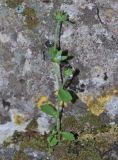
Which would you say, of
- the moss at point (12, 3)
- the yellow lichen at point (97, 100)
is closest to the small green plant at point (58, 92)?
the yellow lichen at point (97, 100)

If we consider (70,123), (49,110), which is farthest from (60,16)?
(70,123)

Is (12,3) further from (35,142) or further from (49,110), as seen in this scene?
(35,142)

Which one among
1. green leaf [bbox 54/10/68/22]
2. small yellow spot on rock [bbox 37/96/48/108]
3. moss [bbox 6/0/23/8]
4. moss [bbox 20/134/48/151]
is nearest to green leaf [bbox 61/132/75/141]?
moss [bbox 20/134/48/151]

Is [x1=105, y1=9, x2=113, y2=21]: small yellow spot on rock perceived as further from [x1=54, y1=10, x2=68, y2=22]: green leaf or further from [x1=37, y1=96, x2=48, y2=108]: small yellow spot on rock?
[x1=37, y1=96, x2=48, y2=108]: small yellow spot on rock

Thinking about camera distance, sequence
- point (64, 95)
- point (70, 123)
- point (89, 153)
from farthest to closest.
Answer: point (70, 123) < point (89, 153) < point (64, 95)

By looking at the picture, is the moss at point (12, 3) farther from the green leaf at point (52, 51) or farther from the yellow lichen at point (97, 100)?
the yellow lichen at point (97, 100)

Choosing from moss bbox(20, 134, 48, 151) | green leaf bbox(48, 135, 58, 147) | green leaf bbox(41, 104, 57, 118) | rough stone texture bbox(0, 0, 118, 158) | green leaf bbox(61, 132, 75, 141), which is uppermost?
rough stone texture bbox(0, 0, 118, 158)
